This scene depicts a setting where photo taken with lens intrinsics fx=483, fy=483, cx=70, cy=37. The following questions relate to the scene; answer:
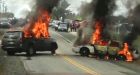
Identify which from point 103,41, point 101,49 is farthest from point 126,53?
point 103,41

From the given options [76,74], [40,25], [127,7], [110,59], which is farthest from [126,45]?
[76,74]

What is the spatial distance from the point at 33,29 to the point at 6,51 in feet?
9.00

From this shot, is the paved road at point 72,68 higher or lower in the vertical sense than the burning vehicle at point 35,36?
Result: lower

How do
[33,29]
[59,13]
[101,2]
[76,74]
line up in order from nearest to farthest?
[76,74] < [33,29] < [101,2] < [59,13]

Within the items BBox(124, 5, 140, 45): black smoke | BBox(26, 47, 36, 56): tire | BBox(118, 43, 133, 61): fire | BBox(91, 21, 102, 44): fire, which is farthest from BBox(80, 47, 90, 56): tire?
BBox(26, 47, 36, 56): tire

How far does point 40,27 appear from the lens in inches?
1499

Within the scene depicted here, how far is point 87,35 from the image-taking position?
130ft

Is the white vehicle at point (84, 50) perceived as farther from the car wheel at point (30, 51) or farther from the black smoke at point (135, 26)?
the black smoke at point (135, 26)

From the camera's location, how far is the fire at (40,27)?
3650cm

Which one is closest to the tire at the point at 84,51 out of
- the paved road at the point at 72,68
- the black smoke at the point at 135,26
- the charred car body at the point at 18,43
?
the charred car body at the point at 18,43

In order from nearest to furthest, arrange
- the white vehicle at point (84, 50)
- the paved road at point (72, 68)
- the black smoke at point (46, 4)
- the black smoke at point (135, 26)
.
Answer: the paved road at point (72, 68)
the white vehicle at point (84, 50)
the black smoke at point (46, 4)
the black smoke at point (135, 26)

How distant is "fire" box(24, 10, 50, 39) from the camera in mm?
36500

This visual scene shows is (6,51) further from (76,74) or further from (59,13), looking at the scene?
(59,13)

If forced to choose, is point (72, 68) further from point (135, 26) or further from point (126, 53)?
point (135, 26)
